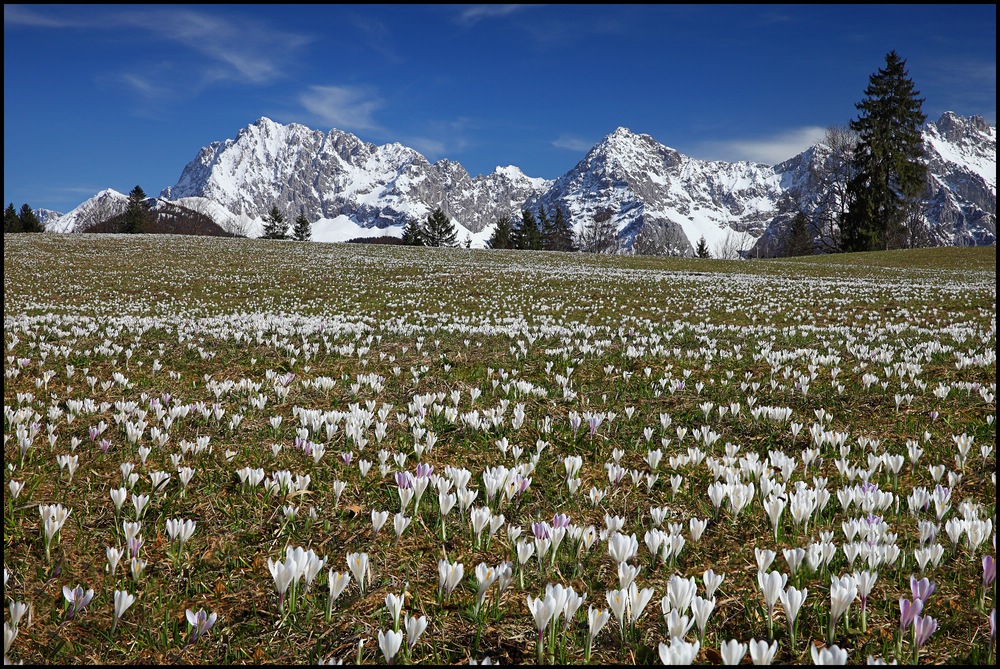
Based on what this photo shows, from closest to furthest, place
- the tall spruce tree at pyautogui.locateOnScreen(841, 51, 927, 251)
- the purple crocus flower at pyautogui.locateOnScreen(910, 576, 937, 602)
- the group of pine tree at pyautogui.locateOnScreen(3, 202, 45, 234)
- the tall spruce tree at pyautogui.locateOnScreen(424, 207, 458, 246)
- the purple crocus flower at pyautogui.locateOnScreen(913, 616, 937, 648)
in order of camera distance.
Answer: the purple crocus flower at pyautogui.locateOnScreen(913, 616, 937, 648) < the purple crocus flower at pyautogui.locateOnScreen(910, 576, 937, 602) < the tall spruce tree at pyautogui.locateOnScreen(841, 51, 927, 251) < the group of pine tree at pyautogui.locateOnScreen(3, 202, 45, 234) < the tall spruce tree at pyautogui.locateOnScreen(424, 207, 458, 246)

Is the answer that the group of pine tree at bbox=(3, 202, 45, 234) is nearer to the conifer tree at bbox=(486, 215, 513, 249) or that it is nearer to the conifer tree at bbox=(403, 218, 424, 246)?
the conifer tree at bbox=(403, 218, 424, 246)

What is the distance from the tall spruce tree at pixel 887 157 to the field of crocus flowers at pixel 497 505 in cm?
6626

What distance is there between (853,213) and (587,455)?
7577 cm

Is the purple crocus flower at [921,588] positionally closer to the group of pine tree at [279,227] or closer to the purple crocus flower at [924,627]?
the purple crocus flower at [924,627]

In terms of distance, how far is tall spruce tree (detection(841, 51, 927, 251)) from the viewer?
60656 mm

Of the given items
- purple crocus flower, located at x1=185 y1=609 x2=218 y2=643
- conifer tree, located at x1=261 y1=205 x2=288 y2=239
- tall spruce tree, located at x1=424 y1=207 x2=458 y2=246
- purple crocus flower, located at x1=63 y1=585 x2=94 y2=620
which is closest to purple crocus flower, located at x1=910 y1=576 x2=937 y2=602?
purple crocus flower, located at x1=185 y1=609 x2=218 y2=643

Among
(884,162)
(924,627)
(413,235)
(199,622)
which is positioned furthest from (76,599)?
(413,235)

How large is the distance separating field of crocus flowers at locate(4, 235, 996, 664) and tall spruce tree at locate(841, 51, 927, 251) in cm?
6626

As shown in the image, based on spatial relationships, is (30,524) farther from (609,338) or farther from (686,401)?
(609,338)

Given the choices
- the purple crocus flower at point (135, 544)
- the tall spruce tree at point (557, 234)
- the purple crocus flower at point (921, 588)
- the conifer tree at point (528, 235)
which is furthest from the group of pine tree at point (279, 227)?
the purple crocus flower at point (921, 588)

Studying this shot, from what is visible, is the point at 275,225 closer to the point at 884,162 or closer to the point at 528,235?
the point at 528,235

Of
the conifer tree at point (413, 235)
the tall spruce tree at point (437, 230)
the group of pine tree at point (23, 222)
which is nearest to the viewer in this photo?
the group of pine tree at point (23, 222)

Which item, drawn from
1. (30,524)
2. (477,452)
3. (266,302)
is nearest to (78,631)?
(30,524)

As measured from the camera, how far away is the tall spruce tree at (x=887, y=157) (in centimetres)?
6066
